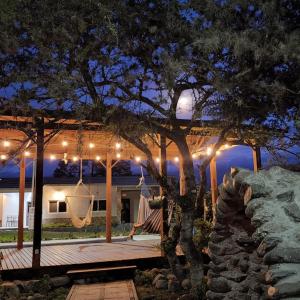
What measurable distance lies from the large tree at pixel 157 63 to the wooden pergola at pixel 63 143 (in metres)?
0.43

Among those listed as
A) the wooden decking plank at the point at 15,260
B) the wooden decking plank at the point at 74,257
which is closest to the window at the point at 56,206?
the wooden decking plank at the point at 15,260

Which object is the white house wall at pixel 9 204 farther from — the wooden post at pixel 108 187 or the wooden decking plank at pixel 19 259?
the wooden decking plank at pixel 19 259

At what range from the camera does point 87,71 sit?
4.11 m

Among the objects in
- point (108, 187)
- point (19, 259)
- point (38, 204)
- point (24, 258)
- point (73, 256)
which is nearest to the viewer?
point (38, 204)

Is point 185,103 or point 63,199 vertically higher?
point 185,103

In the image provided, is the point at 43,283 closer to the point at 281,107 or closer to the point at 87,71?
the point at 87,71

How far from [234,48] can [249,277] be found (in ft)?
7.62

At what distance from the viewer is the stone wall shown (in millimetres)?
2254

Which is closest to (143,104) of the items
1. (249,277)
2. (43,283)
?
(249,277)

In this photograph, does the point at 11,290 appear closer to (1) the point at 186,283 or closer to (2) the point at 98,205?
(1) the point at 186,283

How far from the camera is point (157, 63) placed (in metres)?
4.38

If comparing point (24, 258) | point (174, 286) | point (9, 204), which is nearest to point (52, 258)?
point (24, 258)

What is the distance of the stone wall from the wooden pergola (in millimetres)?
1530

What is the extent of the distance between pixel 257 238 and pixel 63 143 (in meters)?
5.43
